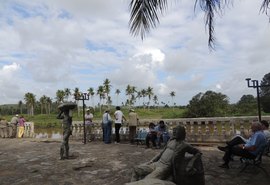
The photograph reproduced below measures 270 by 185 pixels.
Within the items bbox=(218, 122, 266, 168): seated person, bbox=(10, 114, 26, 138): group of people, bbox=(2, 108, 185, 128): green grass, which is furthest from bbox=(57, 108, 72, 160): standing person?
bbox=(2, 108, 185, 128): green grass

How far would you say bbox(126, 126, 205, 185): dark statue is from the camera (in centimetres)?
587

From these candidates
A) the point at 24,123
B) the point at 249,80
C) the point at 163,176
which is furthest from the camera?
the point at 24,123

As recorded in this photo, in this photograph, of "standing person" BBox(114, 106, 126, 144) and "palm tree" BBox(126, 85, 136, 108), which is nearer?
"standing person" BBox(114, 106, 126, 144)

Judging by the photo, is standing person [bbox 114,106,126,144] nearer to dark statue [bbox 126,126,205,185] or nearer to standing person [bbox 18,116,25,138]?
standing person [bbox 18,116,25,138]

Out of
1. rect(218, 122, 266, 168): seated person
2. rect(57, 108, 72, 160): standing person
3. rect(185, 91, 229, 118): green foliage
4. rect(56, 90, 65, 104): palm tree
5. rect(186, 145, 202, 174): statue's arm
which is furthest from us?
rect(56, 90, 65, 104): palm tree

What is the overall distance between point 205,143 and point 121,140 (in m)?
4.04

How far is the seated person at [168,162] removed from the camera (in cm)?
585

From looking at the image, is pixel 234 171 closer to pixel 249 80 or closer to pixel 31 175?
pixel 249 80

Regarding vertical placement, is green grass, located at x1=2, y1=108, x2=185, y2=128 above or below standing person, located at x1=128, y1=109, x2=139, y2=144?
above

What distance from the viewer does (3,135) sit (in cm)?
2192

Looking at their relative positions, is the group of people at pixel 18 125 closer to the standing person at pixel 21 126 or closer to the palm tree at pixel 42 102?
the standing person at pixel 21 126

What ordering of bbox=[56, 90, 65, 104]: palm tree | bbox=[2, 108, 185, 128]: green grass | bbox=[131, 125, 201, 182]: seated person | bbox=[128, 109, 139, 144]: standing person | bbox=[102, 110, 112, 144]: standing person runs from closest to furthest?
bbox=[131, 125, 201, 182]: seated person, bbox=[128, 109, 139, 144]: standing person, bbox=[102, 110, 112, 144]: standing person, bbox=[2, 108, 185, 128]: green grass, bbox=[56, 90, 65, 104]: palm tree

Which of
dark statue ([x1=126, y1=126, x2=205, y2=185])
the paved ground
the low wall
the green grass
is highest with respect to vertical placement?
the green grass

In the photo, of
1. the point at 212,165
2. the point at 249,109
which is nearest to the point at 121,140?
the point at 212,165
